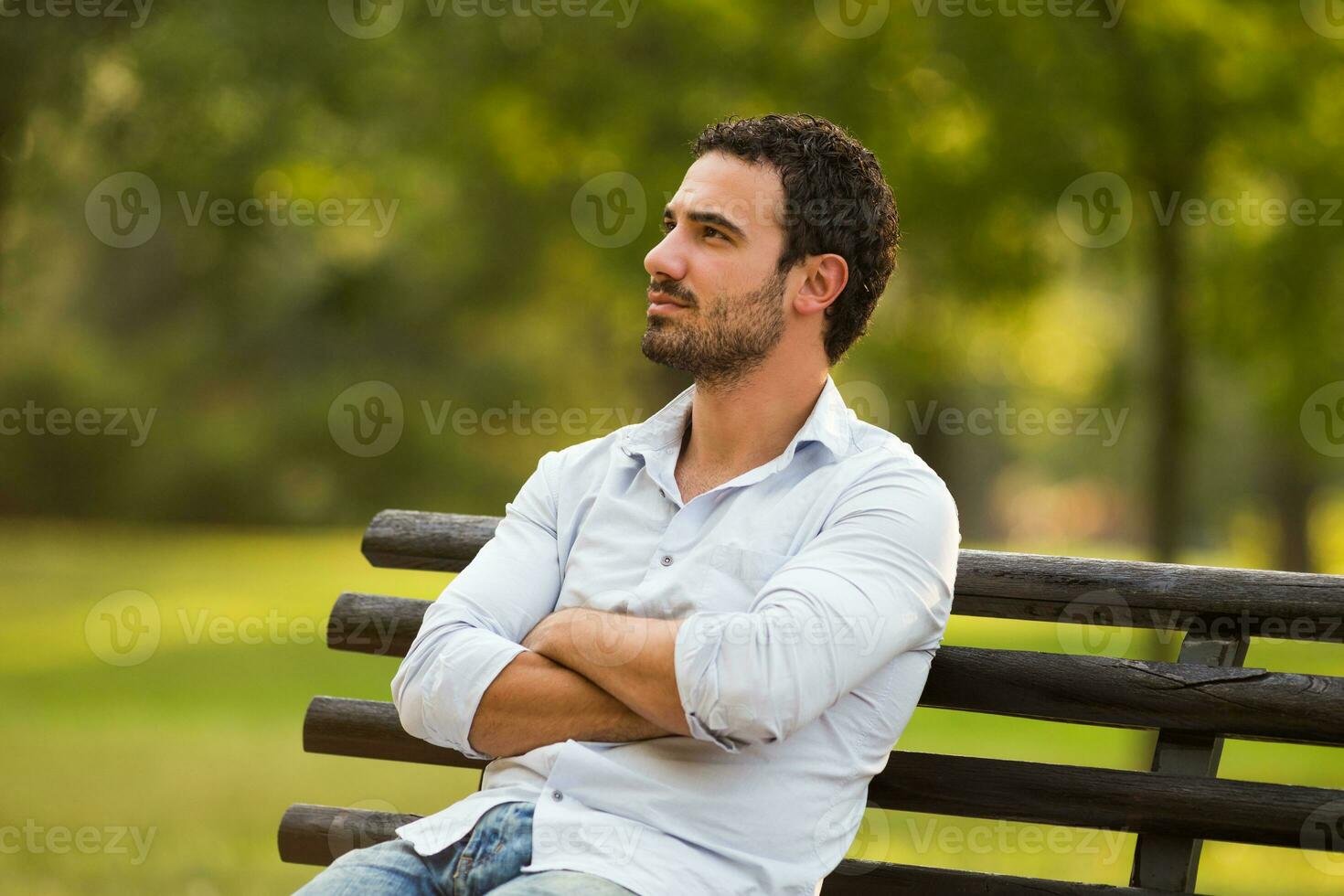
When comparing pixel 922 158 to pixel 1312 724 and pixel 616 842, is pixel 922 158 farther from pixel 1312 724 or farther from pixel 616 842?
pixel 616 842

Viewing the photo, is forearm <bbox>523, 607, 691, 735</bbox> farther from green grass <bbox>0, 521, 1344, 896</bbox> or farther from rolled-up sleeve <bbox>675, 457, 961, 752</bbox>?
green grass <bbox>0, 521, 1344, 896</bbox>

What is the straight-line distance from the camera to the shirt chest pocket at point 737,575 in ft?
8.95

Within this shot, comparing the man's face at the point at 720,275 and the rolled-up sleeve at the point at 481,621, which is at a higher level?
the man's face at the point at 720,275

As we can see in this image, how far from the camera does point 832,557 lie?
2.58 meters

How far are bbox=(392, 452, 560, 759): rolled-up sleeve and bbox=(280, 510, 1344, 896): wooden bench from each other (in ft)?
2.85

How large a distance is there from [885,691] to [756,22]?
6.70 m

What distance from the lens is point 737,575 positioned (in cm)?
275

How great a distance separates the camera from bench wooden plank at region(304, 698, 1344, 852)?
284 cm

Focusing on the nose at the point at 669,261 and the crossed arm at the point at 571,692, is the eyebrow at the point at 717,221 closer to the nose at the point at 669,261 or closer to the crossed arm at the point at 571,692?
the nose at the point at 669,261

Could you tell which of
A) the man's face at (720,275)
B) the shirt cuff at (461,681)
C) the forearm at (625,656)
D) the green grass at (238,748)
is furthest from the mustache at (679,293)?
the green grass at (238,748)

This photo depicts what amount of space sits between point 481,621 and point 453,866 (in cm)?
47

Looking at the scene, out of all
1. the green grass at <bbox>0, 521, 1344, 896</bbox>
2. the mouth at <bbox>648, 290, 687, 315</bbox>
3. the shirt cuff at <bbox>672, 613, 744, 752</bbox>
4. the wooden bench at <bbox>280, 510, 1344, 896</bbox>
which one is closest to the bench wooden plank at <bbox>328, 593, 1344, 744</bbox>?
the wooden bench at <bbox>280, 510, 1344, 896</bbox>

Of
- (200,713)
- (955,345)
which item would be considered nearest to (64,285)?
(200,713)

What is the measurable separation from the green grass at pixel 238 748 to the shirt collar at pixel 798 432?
3.38 m
